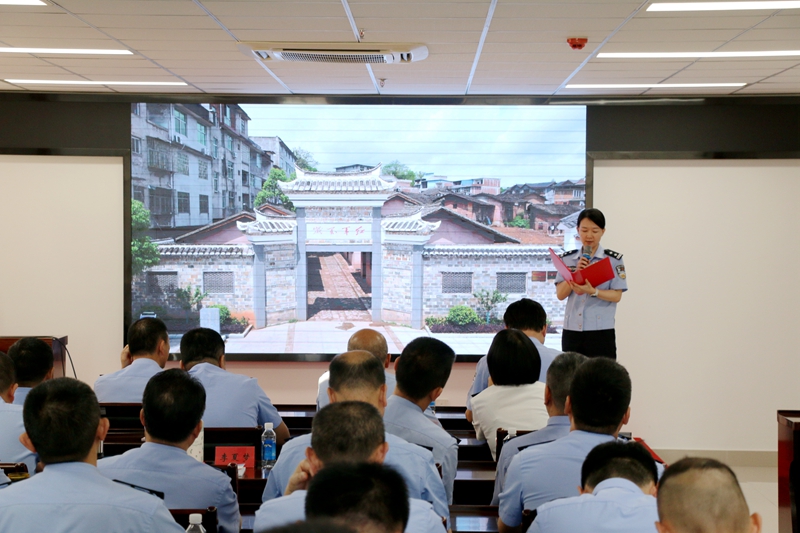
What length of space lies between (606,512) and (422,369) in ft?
4.22

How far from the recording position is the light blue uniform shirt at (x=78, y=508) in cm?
183

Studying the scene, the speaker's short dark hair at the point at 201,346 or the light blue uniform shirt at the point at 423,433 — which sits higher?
the speaker's short dark hair at the point at 201,346

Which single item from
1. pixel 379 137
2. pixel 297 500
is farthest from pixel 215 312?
pixel 297 500

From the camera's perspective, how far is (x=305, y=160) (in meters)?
6.36

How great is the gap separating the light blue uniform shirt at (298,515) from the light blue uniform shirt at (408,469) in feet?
1.44

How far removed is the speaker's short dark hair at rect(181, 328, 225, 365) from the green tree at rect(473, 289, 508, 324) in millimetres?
3076

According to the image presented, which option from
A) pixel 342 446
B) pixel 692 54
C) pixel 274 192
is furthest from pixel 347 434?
pixel 274 192

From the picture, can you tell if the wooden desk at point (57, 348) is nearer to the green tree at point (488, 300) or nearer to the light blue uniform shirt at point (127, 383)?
the light blue uniform shirt at point (127, 383)

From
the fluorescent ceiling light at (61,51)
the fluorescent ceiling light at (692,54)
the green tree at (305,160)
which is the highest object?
the fluorescent ceiling light at (61,51)

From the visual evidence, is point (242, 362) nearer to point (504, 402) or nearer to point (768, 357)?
point (504, 402)

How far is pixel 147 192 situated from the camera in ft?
20.6

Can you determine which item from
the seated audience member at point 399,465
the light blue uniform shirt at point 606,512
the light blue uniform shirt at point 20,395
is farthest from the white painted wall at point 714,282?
the light blue uniform shirt at point 20,395

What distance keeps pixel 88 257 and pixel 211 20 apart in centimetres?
326

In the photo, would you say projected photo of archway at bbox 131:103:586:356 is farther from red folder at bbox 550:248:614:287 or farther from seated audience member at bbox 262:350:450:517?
seated audience member at bbox 262:350:450:517
